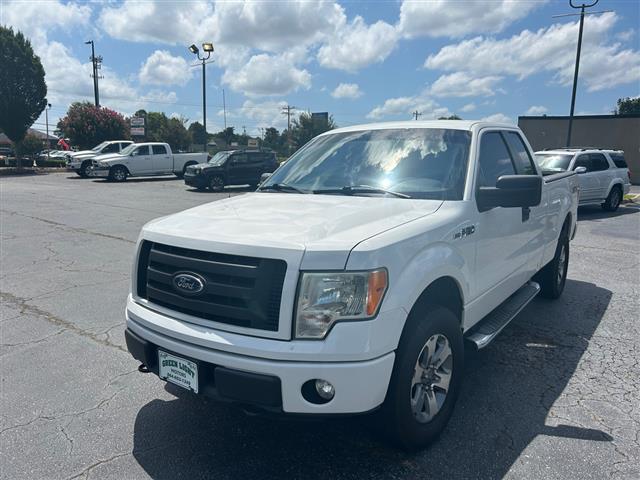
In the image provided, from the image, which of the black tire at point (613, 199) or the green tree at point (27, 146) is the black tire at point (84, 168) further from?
the black tire at point (613, 199)

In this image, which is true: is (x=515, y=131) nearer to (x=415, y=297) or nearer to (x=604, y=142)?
(x=415, y=297)

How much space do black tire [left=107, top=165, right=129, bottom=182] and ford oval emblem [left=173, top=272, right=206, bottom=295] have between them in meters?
23.9

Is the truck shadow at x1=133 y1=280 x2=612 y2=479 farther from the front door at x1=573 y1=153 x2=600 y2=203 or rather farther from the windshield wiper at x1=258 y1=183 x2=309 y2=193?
the front door at x1=573 y1=153 x2=600 y2=203

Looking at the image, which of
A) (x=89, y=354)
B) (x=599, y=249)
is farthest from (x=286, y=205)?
(x=599, y=249)

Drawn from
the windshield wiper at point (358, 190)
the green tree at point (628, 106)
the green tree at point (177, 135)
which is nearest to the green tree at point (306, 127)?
the green tree at point (177, 135)

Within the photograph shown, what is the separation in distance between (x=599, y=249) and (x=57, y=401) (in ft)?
29.9

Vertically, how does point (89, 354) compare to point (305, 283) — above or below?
below

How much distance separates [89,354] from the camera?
409 centimetres

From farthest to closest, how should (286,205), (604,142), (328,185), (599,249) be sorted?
1. (604,142)
2. (599,249)
3. (328,185)
4. (286,205)

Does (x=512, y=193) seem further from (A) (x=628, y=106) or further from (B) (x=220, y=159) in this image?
(A) (x=628, y=106)

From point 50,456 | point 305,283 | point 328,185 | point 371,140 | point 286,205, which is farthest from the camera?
point 371,140

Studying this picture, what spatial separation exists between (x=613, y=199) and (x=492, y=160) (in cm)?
1341

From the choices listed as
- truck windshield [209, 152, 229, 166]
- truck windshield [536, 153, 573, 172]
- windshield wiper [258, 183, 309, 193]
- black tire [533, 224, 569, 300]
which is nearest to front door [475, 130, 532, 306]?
black tire [533, 224, 569, 300]

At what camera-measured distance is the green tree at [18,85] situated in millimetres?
29062
